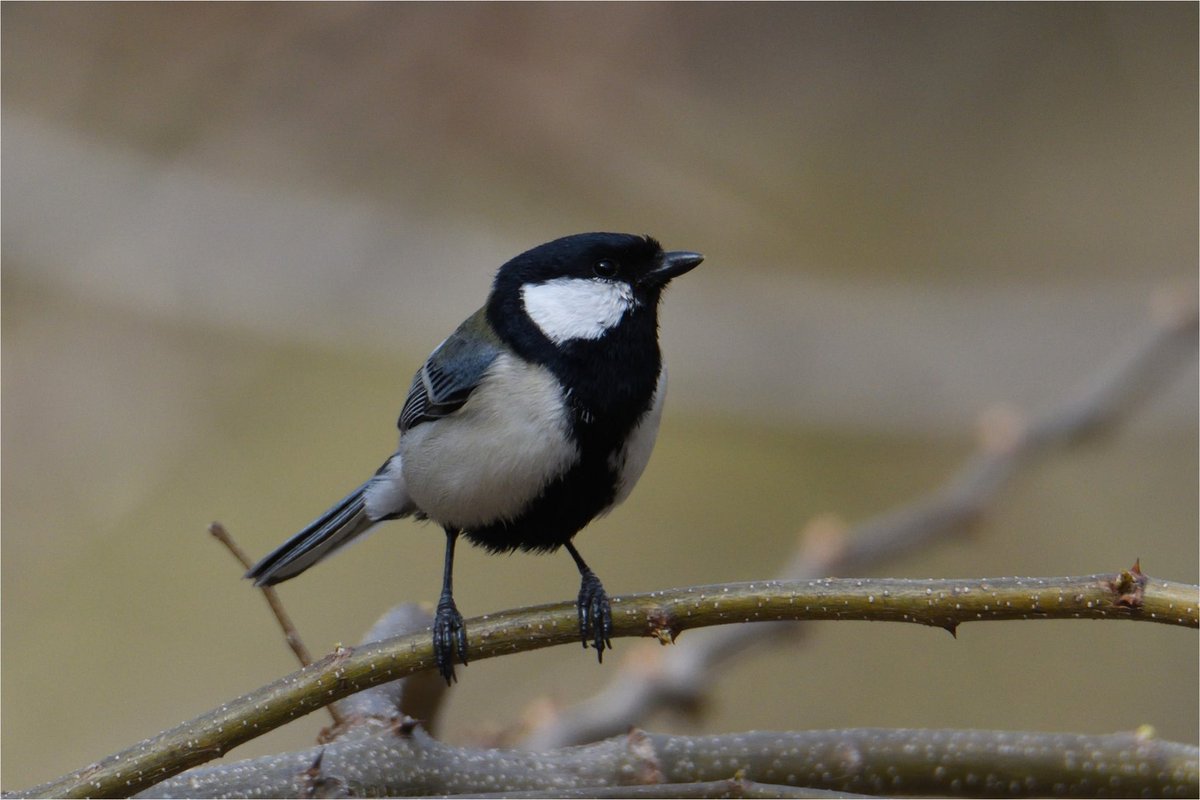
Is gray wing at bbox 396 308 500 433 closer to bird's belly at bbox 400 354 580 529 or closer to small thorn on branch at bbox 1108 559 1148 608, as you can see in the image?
bird's belly at bbox 400 354 580 529

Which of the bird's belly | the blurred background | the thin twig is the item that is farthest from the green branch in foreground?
the blurred background

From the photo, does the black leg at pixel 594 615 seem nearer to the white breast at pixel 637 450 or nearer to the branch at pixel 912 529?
the white breast at pixel 637 450

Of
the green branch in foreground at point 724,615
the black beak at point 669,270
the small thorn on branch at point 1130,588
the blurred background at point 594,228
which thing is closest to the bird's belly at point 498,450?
the black beak at point 669,270

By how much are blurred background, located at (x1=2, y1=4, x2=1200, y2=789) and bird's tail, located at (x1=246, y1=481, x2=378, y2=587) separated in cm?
130

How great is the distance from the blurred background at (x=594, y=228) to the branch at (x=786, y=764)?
1.99 meters

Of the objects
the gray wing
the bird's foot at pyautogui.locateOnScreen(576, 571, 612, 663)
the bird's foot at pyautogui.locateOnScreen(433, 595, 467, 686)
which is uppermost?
the gray wing

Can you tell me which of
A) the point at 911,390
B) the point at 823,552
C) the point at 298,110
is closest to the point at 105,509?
the point at 298,110

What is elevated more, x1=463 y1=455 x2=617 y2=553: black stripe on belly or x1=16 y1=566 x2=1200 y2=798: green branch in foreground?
x1=463 y1=455 x2=617 y2=553: black stripe on belly

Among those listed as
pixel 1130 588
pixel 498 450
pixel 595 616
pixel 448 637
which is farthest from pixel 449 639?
pixel 1130 588

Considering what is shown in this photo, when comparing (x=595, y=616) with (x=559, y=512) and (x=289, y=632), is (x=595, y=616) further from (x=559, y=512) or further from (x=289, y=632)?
(x=289, y=632)

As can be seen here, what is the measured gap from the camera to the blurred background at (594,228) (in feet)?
12.7

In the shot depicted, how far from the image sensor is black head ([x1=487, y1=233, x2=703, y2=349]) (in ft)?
7.45

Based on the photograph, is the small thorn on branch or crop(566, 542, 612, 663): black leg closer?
the small thorn on branch

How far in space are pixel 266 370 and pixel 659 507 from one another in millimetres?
1817
